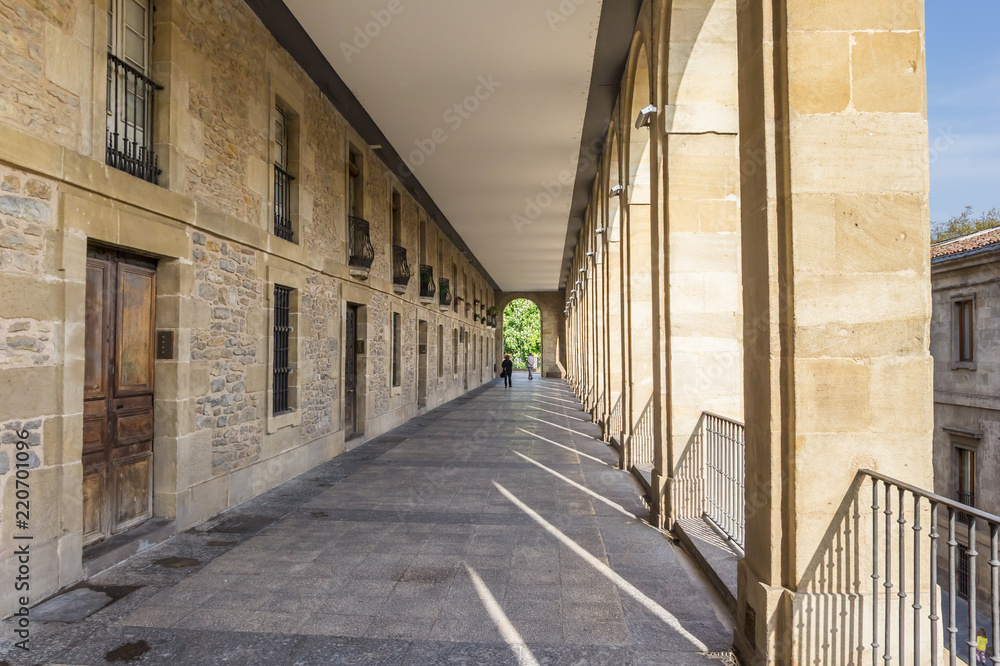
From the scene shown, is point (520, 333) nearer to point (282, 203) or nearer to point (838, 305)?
point (282, 203)

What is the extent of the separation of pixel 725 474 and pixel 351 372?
6829 mm

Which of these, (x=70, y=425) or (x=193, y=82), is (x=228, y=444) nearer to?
(x=70, y=425)

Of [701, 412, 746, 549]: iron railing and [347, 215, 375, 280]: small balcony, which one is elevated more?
[347, 215, 375, 280]: small balcony

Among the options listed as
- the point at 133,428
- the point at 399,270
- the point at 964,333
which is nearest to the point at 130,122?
the point at 133,428

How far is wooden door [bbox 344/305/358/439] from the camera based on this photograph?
9578 millimetres

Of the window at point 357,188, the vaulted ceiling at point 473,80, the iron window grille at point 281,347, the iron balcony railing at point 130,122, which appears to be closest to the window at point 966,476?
the vaulted ceiling at point 473,80

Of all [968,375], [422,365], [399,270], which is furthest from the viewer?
[422,365]

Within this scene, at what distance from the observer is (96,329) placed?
14.0 ft

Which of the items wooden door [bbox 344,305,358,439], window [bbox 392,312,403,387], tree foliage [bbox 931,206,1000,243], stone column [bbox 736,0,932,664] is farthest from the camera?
tree foliage [bbox 931,206,1000,243]

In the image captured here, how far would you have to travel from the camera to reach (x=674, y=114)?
15.8 ft

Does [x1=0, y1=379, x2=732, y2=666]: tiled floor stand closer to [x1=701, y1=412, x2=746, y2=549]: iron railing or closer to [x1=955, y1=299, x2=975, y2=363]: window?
[x1=701, y1=412, x2=746, y2=549]: iron railing

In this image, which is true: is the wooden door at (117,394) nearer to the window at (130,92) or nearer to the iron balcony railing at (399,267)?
the window at (130,92)

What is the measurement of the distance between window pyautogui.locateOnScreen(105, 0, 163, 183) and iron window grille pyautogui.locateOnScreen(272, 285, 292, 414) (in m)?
2.32

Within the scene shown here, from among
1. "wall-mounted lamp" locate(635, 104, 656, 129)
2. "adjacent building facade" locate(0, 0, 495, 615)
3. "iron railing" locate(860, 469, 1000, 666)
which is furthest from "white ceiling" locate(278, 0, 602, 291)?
"iron railing" locate(860, 469, 1000, 666)
